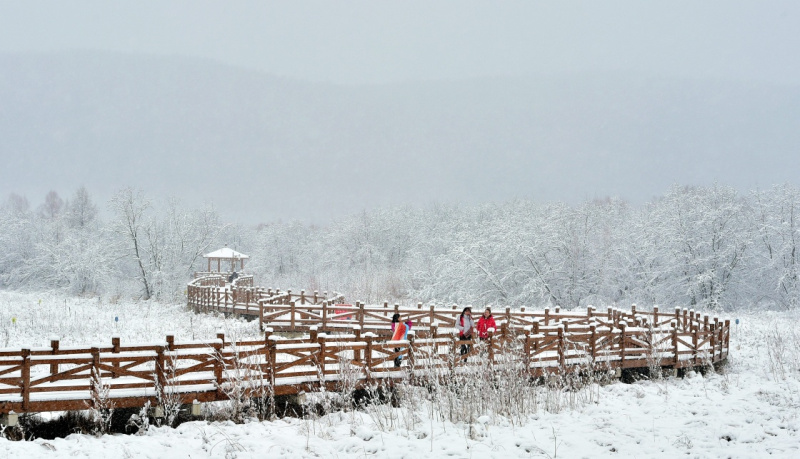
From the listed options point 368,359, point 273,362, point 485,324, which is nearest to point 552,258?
point 485,324

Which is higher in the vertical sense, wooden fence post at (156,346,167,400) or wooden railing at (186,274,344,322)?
wooden fence post at (156,346,167,400)

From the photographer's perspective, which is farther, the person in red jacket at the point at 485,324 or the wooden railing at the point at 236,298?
the wooden railing at the point at 236,298

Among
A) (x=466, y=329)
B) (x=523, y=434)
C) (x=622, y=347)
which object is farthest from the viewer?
(x=622, y=347)

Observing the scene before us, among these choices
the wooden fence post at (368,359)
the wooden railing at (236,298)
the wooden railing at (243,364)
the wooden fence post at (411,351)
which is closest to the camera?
the wooden railing at (243,364)

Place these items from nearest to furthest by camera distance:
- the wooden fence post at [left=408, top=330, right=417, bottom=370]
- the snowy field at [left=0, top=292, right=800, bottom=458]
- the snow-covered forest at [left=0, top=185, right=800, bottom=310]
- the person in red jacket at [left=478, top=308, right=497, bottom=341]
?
the snowy field at [left=0, top=292, right=800, bottom=458] < the wooden fence post at [left=408, top=330, right=417, bottom=370] < the person in red jacket at [left=478, top=308, right=497, bottom=341] < the snow-covered forest at [left=0, top=185, right=800, bottom=310]

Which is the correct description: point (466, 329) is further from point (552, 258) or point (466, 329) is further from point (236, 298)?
point (552, 258)

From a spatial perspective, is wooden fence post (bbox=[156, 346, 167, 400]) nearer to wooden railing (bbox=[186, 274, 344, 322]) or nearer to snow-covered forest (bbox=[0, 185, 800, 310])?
wooden railing (bbox=[186, 274, 344, 322])

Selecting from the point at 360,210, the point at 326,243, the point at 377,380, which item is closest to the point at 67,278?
the point at 326,243

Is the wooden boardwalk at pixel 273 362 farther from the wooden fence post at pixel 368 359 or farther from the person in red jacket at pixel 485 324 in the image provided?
the person in red jacket at pixel 485 324

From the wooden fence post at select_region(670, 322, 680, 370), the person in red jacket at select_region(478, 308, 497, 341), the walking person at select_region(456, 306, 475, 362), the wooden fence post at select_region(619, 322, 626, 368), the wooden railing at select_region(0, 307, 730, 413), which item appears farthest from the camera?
the wooden fence post at select_region(670, 322, 680, 370)

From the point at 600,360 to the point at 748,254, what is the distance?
23712 mm

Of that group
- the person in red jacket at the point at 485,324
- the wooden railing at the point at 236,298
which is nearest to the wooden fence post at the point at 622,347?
the person in red jacket at the point at 485,324

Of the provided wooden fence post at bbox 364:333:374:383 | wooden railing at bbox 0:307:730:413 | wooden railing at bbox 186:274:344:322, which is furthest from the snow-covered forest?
wooden fence post at bbox 364:333:374:383

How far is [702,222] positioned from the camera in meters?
31.0
